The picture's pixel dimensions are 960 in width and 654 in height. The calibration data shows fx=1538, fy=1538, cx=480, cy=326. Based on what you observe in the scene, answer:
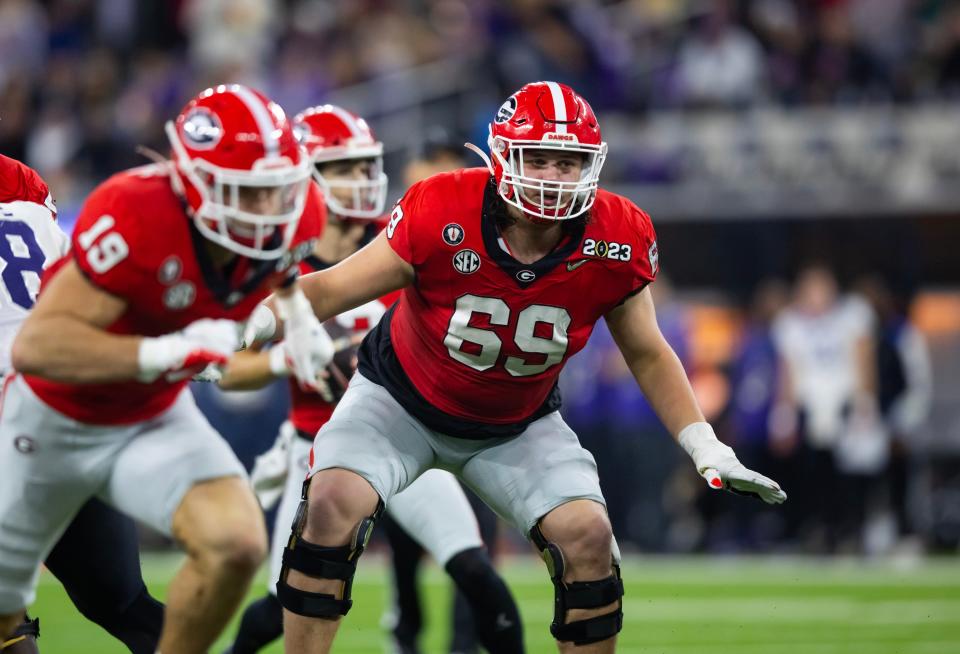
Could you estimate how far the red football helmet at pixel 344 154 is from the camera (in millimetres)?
5555

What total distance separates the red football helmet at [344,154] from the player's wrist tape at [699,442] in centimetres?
161

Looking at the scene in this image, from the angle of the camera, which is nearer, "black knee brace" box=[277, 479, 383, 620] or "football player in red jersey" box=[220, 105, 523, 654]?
"black knee brace" box=[277, 479, 383, 620]

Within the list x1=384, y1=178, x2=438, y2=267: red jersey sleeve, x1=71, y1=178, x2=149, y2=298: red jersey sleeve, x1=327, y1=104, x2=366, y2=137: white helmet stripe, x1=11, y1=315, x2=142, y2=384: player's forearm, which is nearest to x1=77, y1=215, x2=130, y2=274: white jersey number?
x1=71, y1=178, x2=149, y2=298: red jersey sleeve

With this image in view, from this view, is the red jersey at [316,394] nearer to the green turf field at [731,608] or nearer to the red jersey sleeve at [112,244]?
the green turf field at [731,608]

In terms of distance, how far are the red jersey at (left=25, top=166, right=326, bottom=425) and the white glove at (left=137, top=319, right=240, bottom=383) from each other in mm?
118

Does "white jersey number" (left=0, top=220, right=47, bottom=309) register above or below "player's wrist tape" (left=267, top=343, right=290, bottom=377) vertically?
above

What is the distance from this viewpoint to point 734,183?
1108 cm

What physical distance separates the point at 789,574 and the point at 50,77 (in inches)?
288

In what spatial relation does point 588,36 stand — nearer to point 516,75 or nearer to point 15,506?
point 516,75

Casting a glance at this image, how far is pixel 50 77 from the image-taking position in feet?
41.7

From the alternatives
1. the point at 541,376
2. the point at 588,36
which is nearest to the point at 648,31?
the point at 588,36

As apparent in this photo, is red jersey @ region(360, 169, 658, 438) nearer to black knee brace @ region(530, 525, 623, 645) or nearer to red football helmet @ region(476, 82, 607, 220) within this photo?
red football helmet @ region(476, 82, 607, 220)

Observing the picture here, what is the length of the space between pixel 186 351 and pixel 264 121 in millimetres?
627

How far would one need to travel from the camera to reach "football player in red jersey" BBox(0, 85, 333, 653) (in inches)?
144
